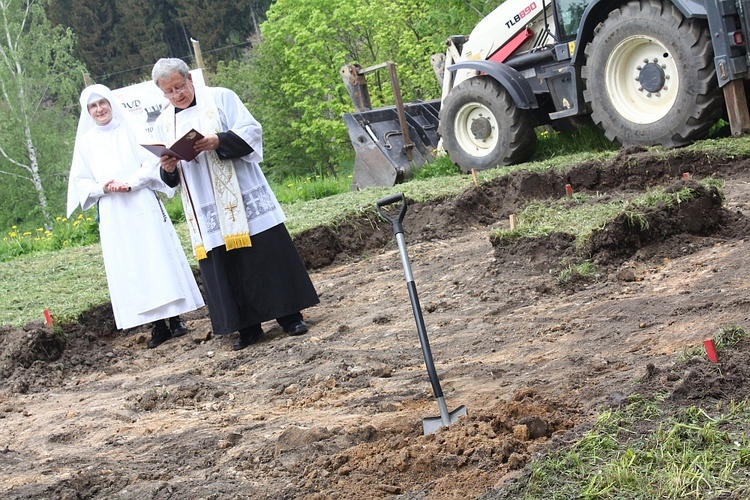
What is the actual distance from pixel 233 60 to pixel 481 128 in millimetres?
25424

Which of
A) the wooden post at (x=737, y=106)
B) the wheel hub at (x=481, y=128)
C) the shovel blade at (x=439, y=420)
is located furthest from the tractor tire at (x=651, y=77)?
the shovel blade at (x=439, y=420)

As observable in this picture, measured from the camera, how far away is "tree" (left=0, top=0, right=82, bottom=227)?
33.8 m

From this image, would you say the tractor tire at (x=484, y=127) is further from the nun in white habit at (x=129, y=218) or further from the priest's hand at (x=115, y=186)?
the priest's hand at (x=115, y=186)

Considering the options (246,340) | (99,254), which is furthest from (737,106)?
(99,254)

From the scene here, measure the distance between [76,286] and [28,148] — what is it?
27204 mm

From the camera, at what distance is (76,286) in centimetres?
905

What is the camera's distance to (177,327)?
7.49m

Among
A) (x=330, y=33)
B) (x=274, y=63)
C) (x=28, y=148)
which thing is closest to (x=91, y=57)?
(x=28, y=148)

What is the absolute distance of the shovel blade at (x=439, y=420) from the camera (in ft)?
12.1

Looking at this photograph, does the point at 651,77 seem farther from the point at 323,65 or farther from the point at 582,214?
the point at 323,65

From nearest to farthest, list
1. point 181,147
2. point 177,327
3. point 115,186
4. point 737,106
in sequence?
point 181,147 → point 115,186 → point 177,327 → point 737,106

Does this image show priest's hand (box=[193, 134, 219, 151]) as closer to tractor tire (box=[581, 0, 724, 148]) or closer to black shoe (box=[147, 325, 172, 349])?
black shoe (box=[147, 325, 172, 349])

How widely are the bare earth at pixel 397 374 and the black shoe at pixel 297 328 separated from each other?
0.06 m

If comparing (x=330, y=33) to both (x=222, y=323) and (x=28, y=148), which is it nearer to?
(x=28, y=148)
